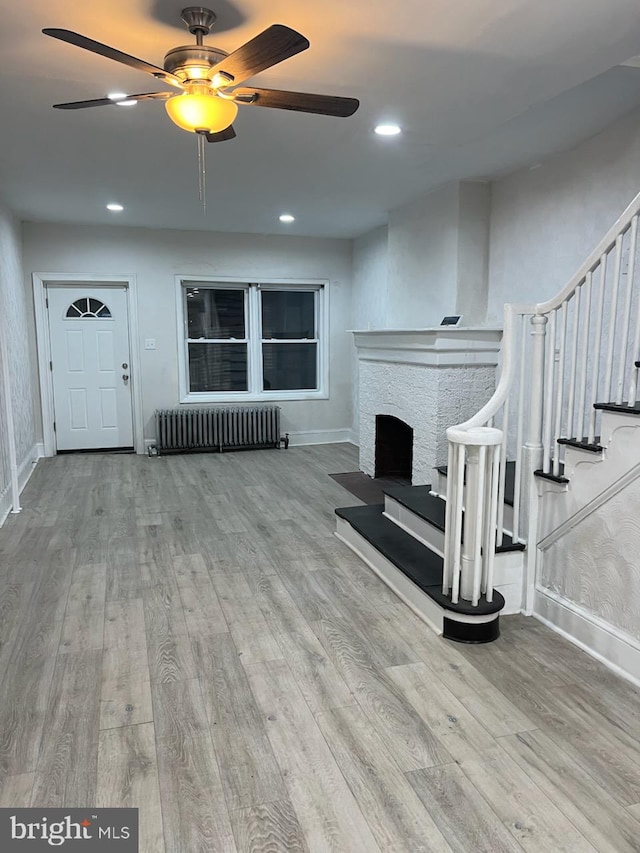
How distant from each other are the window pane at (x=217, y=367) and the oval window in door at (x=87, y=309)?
1024 millimetres

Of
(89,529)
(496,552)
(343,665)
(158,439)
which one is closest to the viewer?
(343,665)

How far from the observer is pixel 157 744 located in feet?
6.54

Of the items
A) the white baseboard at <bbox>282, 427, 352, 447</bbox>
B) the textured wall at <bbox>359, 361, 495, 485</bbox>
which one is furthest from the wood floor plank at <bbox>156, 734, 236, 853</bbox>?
the white baseboard at <bbox>282, 427, 352, 447</bbox>

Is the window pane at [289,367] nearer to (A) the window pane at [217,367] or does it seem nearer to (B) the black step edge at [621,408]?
(A) the window pane at [217,367]

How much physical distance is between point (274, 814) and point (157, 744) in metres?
0.51

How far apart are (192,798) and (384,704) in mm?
769

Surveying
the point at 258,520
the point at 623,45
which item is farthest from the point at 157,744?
the point at 623,45

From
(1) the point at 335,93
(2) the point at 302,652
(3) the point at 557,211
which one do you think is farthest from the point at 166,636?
(3) the point at 557,211

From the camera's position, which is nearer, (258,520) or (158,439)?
(258,520)

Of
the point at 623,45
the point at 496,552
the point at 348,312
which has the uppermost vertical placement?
the point at 623,45

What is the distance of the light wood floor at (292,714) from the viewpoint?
1.68m

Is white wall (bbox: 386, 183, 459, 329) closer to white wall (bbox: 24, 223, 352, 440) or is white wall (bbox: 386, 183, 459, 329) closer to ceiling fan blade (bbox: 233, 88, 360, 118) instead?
white wall (bbox: 24, 223, 352, 440)

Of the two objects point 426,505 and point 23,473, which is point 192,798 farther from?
point 23,473

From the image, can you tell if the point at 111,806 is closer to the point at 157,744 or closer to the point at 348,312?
the point at 157,744
